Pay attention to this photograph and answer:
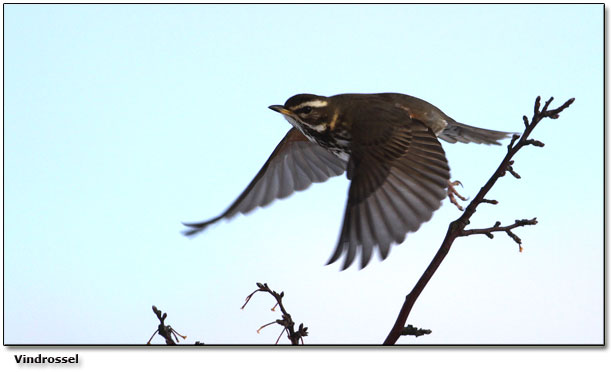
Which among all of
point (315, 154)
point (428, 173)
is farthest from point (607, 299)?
point (315, 154)

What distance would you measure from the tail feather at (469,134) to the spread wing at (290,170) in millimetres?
645

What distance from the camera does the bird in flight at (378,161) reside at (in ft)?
8.35

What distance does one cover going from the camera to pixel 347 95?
3383 mm

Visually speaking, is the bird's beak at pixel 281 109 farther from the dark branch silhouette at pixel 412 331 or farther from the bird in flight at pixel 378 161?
the dark branch silhouette at pixel 412 331

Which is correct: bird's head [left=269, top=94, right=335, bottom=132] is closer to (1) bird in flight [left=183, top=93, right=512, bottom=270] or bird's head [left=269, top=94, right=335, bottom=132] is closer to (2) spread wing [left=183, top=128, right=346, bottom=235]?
(1) bird in flight [left=183, top=93, right=512, bottom=270]

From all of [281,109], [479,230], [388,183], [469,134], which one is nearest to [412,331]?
[479,230]

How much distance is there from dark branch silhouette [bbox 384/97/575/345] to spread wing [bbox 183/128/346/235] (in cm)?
167

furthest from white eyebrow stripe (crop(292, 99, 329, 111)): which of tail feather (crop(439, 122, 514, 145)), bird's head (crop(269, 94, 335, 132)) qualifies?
tail feather (crop(439, 122, 514, 145))

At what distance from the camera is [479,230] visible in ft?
7.00

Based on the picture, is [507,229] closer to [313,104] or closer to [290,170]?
[313,104]

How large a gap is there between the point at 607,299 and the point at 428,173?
40.8 inches

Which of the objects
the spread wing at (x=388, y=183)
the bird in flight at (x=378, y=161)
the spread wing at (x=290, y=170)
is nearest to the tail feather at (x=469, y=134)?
the bird in flight at (x=378, y=161)

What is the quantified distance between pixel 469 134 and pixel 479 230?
1.55m

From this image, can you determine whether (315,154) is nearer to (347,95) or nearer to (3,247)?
(347,95)
